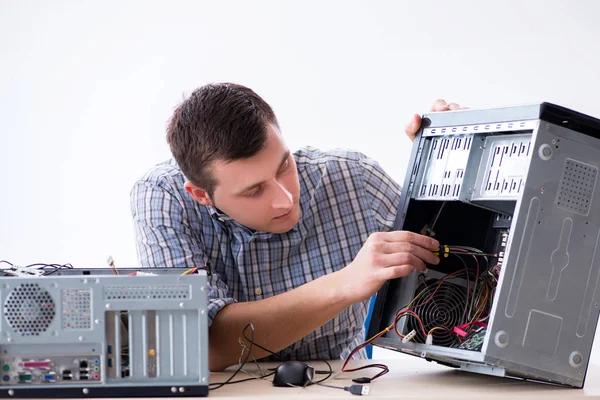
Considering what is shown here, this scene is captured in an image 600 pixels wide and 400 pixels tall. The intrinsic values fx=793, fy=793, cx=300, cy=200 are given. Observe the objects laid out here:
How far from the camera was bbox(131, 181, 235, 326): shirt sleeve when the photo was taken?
73.0 inches

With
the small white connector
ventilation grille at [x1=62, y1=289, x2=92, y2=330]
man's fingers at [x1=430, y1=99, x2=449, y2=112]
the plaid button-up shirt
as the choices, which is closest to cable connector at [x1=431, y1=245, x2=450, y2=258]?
the small white connector

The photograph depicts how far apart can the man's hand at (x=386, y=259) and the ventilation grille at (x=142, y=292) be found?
380 millimetres

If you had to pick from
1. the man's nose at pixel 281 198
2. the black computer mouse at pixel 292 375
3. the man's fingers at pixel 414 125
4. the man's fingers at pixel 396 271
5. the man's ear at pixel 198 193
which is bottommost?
the black computer mouse at pixel 292 375

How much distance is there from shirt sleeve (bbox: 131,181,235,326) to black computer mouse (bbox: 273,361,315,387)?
336 mm

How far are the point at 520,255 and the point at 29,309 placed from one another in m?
0.88

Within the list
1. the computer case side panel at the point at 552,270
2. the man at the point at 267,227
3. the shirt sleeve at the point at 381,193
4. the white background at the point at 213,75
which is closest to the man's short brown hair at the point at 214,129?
the man at the point at 267,227

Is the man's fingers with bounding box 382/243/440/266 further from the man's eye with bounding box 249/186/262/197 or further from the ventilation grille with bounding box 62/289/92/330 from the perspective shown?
the ventilation grille with bounding box 62/289/92/330

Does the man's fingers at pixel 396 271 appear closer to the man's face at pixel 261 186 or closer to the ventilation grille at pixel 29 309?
the man's face at pixel 261 186

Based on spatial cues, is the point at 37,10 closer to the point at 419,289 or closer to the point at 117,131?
Result: the point at 117,131

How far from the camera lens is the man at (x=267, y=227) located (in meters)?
1.70

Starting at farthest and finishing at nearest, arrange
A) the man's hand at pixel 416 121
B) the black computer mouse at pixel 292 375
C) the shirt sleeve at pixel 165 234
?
the shirt sleeve at pixel 165 234
the man's hand at pixel 416 121
the black computer mouse at pixel 292 375

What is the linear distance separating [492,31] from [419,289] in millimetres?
2122

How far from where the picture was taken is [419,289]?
1.69m

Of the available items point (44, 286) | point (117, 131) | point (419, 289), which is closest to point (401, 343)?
point (419, 289)
